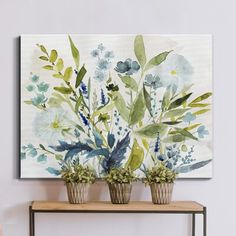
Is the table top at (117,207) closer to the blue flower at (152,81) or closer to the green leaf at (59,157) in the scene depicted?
the green leaf at (59,157)

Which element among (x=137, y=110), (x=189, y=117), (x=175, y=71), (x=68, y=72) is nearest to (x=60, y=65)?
(x=68, y=72)

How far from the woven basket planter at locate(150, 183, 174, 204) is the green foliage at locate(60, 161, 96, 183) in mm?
264

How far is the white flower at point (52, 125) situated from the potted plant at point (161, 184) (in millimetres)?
432

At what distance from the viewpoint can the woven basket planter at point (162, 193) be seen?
6.64 ft

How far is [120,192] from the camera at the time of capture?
2.03 metres

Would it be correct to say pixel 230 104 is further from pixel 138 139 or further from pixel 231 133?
pixel 138 139

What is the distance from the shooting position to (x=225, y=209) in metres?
2.20

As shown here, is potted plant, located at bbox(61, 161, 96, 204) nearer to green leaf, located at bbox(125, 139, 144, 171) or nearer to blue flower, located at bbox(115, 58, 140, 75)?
green leaf, located at bbox(125, 139, 144, 171)

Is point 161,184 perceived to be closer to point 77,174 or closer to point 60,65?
point 77,174

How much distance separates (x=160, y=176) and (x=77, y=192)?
1.13ft

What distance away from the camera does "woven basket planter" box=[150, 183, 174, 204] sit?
2.03 m

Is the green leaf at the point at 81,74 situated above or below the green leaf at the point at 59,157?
above

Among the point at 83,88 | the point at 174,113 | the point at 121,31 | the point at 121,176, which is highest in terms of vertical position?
the point at 121,31

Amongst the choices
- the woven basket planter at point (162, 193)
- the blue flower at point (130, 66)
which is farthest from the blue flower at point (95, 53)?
the woven basket planter at point (162, 193)
